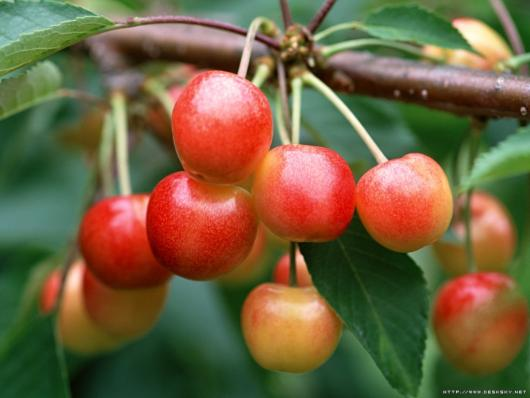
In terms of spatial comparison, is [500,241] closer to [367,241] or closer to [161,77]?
[367,241]

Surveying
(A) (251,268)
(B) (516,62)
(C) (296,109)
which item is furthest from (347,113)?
(A) (251,268)

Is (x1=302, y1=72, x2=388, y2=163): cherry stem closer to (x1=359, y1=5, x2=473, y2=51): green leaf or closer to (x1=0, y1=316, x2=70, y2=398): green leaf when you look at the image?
(x1=359, y1=5, x2=473, y2=51): green leaf

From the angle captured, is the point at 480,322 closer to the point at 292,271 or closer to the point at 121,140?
the point at 292,271

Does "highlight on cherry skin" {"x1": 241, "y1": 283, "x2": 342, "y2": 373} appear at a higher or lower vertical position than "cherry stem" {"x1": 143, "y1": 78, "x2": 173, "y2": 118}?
lower

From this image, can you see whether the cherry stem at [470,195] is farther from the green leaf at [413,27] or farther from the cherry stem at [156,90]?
the cherry stem at [156,90]

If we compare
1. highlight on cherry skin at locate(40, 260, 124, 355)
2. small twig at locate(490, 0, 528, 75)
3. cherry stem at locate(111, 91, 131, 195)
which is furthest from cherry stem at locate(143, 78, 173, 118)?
small twig at locate(490, 0, 528, 75)

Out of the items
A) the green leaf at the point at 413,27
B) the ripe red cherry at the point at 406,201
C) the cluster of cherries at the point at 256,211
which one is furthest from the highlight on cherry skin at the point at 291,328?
the green leaf at the point at 413,27

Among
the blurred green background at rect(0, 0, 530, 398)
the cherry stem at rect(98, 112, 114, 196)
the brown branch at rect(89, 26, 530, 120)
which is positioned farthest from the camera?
the blurred green background at rect(0, 0, 530, 398)
